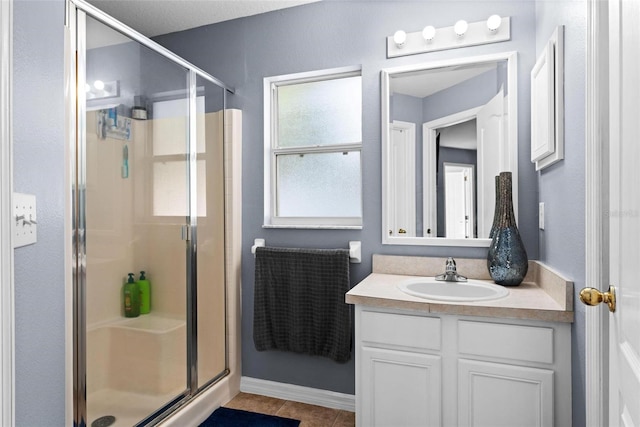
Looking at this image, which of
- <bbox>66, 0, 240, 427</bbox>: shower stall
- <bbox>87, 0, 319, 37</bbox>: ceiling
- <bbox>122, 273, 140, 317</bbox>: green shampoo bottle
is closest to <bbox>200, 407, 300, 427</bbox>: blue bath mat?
<bbox>66, 0, 240, 427</bbox>: shower stall

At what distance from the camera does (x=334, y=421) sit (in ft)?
6.97

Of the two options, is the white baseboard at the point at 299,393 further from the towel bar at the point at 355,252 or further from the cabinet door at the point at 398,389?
the towel bar at the point at 355,252

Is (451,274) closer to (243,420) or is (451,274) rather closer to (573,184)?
(573,184)

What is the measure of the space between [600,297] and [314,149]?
5.62 feet

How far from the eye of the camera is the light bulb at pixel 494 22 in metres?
1.93

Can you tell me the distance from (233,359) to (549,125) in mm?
2116

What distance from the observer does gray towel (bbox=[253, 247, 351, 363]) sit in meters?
2.16

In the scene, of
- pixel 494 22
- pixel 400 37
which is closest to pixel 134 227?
pixel 400 37

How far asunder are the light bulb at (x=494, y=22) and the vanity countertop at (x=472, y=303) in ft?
3.86

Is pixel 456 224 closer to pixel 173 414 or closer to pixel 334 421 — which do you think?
pixel 334 421

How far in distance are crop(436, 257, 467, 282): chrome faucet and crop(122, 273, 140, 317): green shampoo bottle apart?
152 cm

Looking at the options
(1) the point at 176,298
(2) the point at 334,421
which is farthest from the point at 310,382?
(1) the point at 176,298

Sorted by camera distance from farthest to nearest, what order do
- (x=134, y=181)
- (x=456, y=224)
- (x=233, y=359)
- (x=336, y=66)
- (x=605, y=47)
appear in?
(x=233, y=359) < (x=336, y=66) < (x=456, y=224) < (x=134, y=181) < (x=605, y=47)

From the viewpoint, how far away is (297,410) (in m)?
2.25
